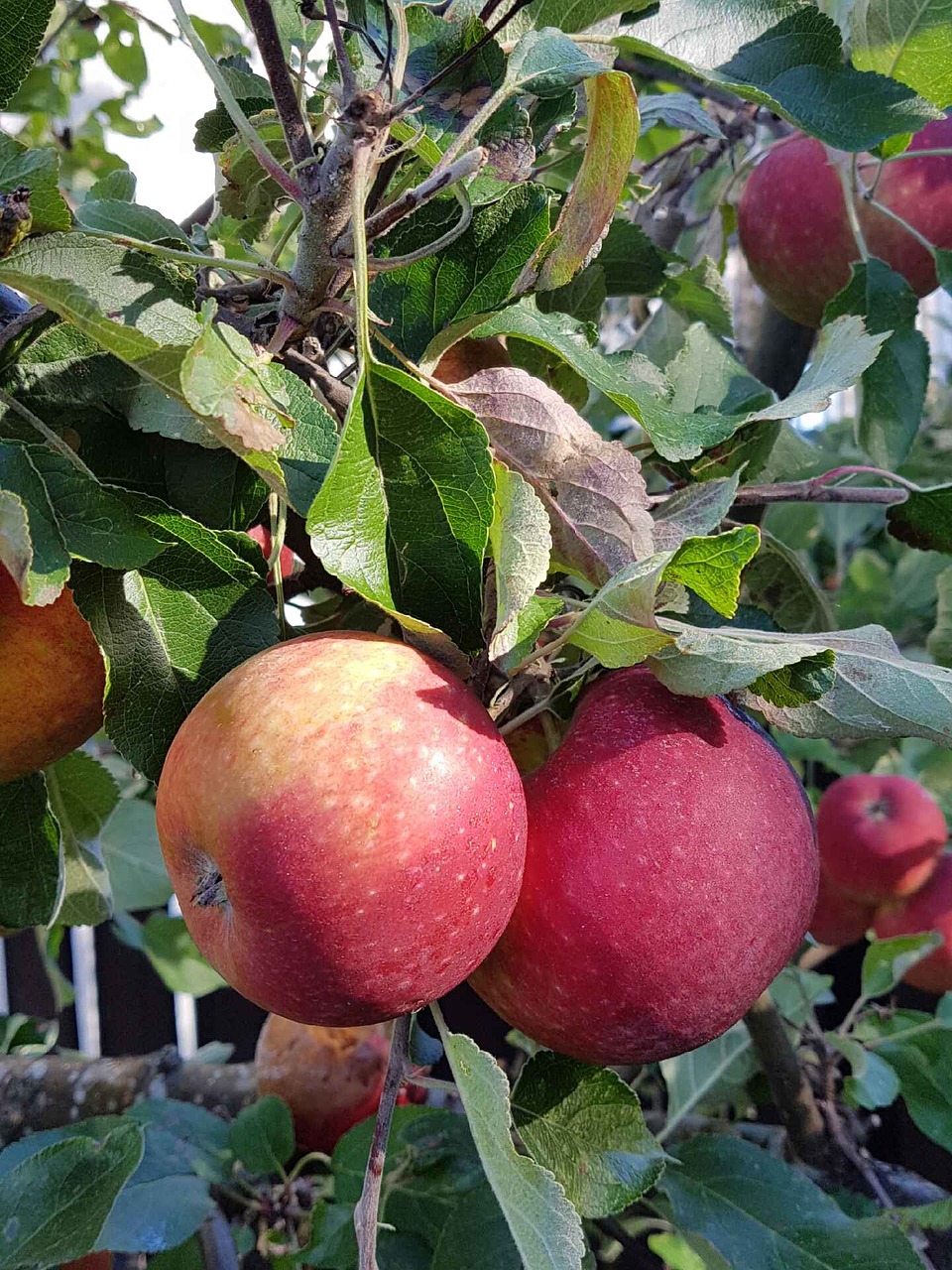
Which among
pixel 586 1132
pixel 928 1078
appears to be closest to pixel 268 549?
pixel 586 1132

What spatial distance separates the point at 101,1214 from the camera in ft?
2.24

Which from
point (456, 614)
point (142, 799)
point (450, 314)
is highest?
point (450, 314)

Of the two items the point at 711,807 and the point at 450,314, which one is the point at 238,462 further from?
the point at 711,807

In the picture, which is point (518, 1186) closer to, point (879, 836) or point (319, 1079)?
point (319, 1079)

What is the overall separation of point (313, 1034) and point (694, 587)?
934 millimetres

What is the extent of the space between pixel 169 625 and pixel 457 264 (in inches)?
9.5

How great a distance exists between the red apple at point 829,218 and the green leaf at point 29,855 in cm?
94

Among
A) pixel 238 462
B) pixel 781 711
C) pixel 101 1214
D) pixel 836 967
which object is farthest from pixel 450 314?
pixel 836 967

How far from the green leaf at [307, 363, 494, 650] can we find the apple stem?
9.1 inches

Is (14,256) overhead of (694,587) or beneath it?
overhead

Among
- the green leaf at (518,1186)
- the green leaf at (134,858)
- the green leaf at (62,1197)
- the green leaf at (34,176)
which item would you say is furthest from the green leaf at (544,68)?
the green leaf at (134,858)

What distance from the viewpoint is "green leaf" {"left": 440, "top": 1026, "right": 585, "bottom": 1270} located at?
0.48 meters

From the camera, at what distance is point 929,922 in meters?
1.44

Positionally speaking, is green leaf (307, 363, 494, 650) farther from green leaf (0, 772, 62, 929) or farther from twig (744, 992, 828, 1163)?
twig (744, 992, 828, 1163)
